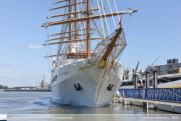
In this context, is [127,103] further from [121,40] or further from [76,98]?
[121,40]

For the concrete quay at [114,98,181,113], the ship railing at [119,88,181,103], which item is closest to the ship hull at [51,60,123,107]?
the concrete quay at [114,98,181,113]

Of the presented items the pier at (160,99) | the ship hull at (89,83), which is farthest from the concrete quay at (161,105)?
the ship hull at (89,83)

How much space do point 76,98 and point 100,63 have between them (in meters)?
5.43

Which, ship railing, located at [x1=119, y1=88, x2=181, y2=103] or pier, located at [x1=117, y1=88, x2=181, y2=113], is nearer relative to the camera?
A: pier, located at [x1=117, y1=88, x2=181, y2=113]

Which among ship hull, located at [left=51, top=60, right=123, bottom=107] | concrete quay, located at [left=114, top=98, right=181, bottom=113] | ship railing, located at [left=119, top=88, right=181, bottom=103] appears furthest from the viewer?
ship hull, located at [left=51, top=60, right=123, bottom=107]

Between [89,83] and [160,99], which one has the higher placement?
[89,83]

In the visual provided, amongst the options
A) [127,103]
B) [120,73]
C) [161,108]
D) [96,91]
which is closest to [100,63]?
[96,91]

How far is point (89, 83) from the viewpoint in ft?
80.0

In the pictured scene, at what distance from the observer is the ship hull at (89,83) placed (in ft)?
79.1

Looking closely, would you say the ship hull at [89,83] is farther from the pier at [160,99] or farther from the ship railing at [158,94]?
the ship railing at [158,94]

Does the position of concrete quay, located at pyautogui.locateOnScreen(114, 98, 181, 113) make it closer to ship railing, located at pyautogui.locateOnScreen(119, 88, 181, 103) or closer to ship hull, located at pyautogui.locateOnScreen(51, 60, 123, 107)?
ship railing, located at pyautogui.locateOnScreen(119, 88, 181, 103)

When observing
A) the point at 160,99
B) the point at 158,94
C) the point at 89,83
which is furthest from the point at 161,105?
the point at 89,83

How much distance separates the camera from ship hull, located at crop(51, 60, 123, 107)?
2411 cm

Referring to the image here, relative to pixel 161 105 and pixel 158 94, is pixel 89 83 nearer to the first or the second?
pixel 161 105
